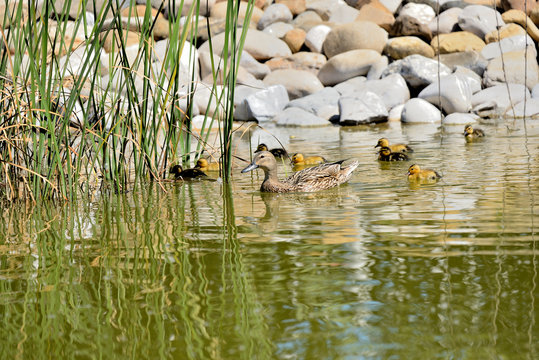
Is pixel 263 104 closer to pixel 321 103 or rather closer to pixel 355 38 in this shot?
pixel 321 103

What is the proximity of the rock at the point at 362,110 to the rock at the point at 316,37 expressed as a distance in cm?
469

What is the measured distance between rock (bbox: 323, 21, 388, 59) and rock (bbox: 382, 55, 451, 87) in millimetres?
1930

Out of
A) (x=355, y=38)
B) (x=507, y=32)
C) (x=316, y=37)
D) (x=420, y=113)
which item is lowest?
(x=420, y=113)

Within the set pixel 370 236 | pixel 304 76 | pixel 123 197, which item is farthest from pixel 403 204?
pixel 304 76

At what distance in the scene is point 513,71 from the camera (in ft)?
53.9

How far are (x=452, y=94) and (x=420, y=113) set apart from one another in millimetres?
794

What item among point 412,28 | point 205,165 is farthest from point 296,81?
point 205,165

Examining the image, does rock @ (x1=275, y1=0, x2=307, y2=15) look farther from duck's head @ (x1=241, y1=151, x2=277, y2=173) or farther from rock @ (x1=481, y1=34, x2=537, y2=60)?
duck's head @ (x1=241, y1=151, x2=277, y2=173)

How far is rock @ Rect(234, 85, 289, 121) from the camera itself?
16516 millimetres

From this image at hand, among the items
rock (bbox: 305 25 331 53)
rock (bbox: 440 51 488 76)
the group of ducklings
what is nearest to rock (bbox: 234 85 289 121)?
rock (bbox: 305 25 331 53)

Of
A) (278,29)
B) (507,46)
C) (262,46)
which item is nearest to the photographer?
(507,46)

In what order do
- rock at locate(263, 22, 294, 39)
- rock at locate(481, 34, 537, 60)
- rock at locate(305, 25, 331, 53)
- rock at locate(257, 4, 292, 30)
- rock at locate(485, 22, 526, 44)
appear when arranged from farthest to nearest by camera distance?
rock at locate(257, 4, 292, 30)
rock at locate(263, 22, 294, 39)
rock at locate(305, 25, 331, 53)
rock at locate(485, 22, 526, 44)
rock at locate(481, 34, 537, 60)

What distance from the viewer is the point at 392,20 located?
20.5 meters

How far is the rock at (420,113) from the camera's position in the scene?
49.5 feet
